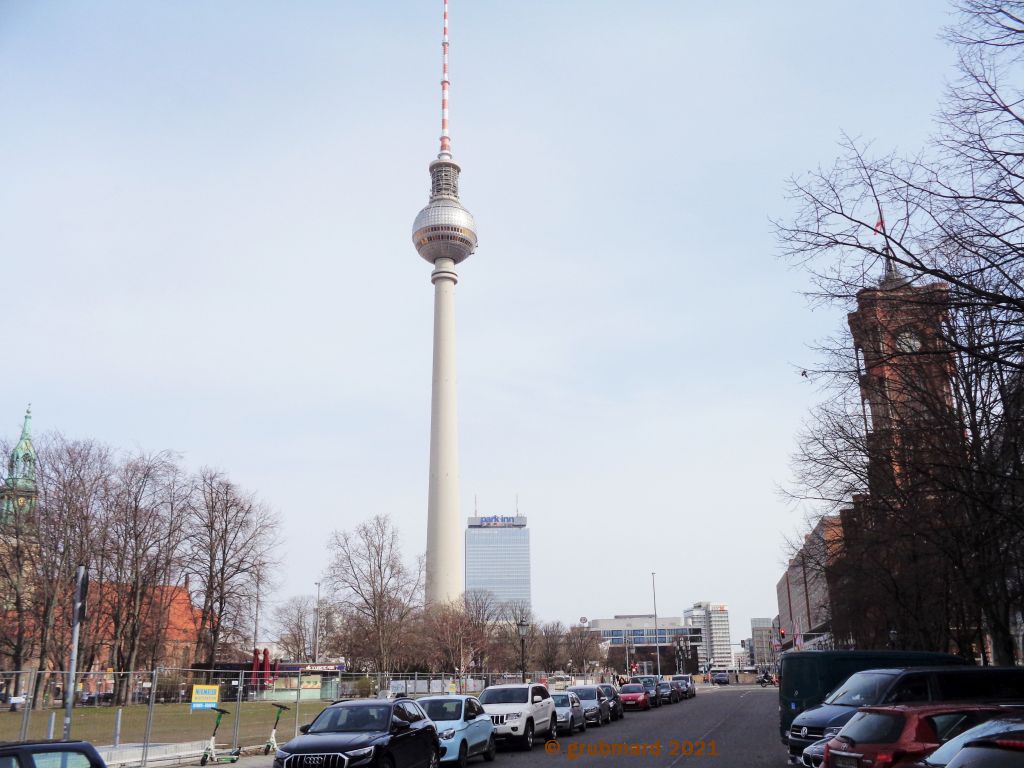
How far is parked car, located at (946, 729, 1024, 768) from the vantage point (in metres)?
6.03

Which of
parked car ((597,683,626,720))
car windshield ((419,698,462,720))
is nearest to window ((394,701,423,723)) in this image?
car windshield ((419,698,462,720))

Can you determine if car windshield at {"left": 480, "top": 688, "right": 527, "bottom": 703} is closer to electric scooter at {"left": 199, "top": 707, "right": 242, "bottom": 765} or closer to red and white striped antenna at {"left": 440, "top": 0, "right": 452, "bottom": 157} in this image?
electric scooter at {"left": 199, "top": 707, "right": 242, "bottom": 765}

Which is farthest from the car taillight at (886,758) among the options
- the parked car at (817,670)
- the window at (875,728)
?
the parked car at (817,670)

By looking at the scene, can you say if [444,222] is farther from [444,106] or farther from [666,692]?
[666,692]

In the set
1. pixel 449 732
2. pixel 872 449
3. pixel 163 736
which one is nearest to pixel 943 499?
pixel 872 449

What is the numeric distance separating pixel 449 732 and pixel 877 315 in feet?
41.8

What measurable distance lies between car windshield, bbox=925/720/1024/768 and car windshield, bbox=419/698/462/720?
44.1 feet

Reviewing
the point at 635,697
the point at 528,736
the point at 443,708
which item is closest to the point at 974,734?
the point at 443,708

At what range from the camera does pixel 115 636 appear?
158ft

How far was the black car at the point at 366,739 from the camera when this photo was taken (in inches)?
531

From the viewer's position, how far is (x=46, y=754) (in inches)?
306

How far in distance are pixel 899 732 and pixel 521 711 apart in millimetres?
14687

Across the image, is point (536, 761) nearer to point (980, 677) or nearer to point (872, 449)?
point (980, 677)

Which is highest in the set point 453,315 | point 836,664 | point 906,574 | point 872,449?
point 453,315
